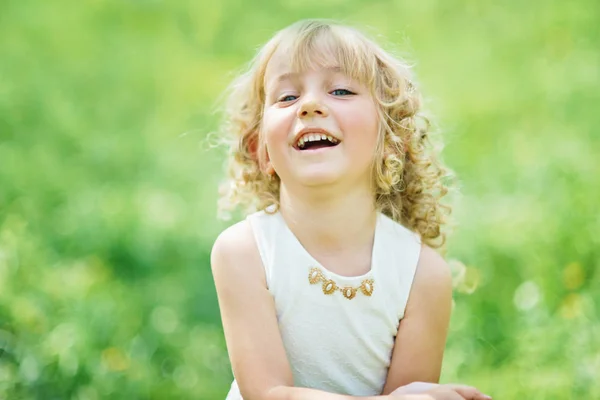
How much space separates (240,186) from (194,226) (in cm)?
109

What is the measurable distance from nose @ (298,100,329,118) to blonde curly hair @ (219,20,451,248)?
12 centimetres

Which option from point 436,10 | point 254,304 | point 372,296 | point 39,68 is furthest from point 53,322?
point 436,10

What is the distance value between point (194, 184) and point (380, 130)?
1809 millimetres

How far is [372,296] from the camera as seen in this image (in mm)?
2201

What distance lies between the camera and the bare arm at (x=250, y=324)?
2125 millimetres

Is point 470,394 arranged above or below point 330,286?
below

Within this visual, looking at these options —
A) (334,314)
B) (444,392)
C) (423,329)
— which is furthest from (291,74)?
(444,392)

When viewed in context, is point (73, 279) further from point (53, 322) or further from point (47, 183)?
point (47, 183)

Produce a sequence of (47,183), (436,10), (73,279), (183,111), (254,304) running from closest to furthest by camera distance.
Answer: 1. (254,304)
2. (73,279)
3. (47,183)
4. (183,111)
5. (436,10)

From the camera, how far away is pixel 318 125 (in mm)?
2117

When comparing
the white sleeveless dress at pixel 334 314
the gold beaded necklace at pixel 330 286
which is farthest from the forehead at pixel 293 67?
the gold beaded necklace at pixel 330 286

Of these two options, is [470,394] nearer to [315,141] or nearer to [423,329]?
[423,329]

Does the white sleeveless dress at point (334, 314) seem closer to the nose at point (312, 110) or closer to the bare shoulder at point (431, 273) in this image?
the bare shoulder at point (431, 273)

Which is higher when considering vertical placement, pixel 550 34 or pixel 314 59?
pixel 550 34
